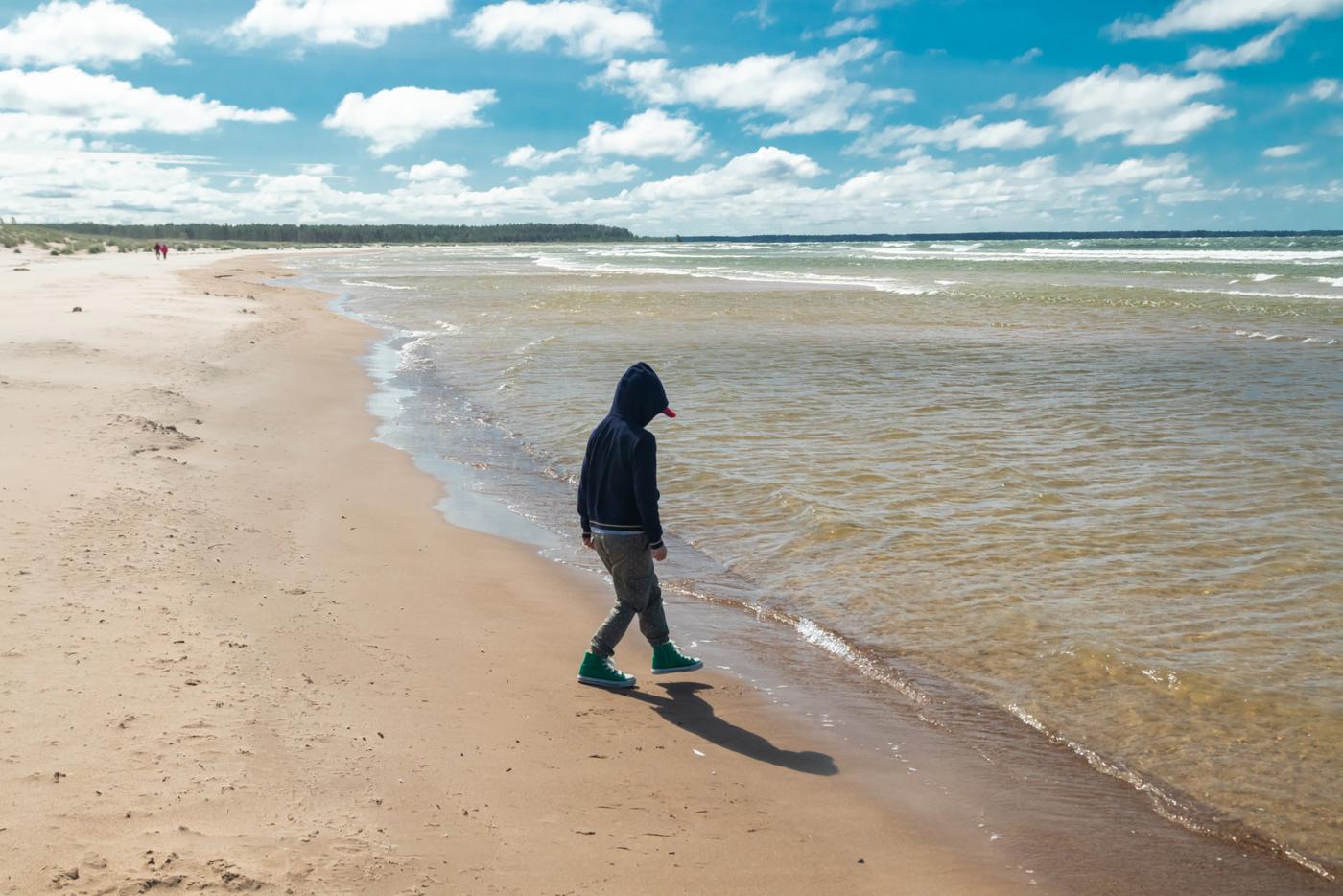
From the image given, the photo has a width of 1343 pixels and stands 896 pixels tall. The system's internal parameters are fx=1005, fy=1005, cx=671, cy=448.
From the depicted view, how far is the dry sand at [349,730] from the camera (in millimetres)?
3611

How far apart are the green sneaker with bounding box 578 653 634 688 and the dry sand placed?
0.12m

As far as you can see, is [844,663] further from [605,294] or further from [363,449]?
[605,294]

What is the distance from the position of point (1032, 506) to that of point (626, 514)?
510 cm

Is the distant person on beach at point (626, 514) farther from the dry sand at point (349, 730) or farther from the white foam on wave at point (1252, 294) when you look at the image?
the white foam on wave at point (1252, 294)

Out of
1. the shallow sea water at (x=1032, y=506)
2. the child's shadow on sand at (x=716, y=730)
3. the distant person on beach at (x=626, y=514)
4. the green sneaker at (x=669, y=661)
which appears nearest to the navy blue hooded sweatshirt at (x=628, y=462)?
the distant person on beach at (x=626, y=514)

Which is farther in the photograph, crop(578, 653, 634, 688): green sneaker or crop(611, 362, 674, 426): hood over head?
crop(578, 653, 634, 688): green sneaker

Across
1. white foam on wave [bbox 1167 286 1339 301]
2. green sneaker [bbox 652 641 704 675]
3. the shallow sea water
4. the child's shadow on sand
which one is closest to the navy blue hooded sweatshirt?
green sneaker [bbox 652 641 704 675]

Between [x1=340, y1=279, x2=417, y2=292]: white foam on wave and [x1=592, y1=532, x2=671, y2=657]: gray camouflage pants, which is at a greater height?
[x1=340, y1=279, x2=417, y2=292]: white foam on wave

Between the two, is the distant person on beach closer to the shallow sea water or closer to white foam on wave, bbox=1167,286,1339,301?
the shallow sea water

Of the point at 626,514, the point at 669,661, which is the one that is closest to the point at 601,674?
the point at 669,661

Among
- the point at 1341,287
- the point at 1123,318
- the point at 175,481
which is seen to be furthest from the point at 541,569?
the point at 1341,287

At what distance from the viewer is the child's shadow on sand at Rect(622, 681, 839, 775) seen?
484 cm

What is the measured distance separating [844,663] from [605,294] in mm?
36476

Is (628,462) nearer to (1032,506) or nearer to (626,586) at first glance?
(626,586)
